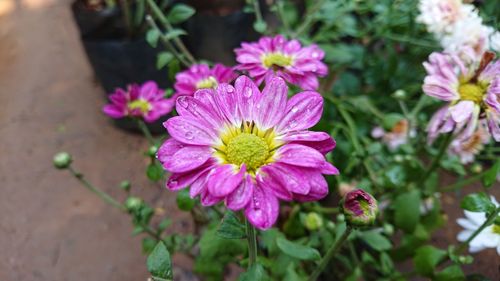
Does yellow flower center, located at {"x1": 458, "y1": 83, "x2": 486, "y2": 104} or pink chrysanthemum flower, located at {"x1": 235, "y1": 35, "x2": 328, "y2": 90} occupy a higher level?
yellow flower center, located at {"x1": 458, "y1": 83, "x2": 486, "y2": 104}

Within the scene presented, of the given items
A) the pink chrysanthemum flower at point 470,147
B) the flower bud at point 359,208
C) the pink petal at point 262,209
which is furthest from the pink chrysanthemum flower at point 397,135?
the pink petal at point 262,209

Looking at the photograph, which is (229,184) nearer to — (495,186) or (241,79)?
(241,79)

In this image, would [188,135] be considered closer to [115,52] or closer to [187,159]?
[187,159]

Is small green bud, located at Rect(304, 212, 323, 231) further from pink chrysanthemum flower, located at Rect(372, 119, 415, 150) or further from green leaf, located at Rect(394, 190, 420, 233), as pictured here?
pink chrysanthemum flower, located at Rect(372, 119, 415, 150)

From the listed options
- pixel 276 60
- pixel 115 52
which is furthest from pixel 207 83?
pixel 115 52

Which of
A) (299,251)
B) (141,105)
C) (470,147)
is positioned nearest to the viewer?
(299,251)

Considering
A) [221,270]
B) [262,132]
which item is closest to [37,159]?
[221,270]

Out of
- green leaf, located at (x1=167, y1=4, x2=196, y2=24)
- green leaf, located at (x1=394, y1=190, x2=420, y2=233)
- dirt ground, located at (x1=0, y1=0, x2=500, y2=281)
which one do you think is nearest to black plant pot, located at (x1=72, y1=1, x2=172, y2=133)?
dirt ground, located at (x1=0, y1=0, x2=500, y2=281)
